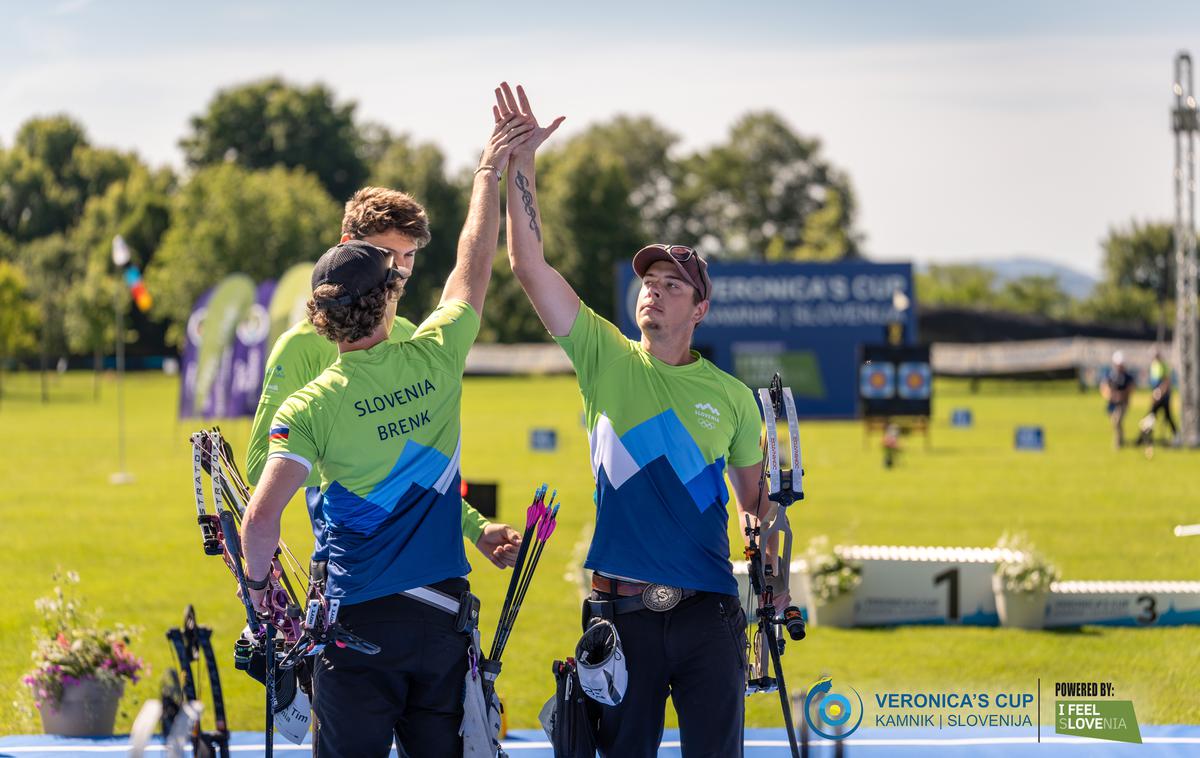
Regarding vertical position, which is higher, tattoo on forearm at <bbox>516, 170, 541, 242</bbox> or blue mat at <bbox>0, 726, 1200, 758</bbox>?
tattoo on forearm at <bbox>516, 170, 541, 242</bbox>

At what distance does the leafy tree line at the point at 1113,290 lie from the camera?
9181cm

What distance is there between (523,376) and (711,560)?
213ft

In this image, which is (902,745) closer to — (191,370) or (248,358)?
(248,358)

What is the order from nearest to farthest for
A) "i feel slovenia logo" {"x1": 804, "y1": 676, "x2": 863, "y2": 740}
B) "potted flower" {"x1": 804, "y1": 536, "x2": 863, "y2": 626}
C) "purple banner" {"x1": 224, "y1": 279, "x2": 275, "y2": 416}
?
"i feel slovenia logo" {"x1": 804, "y1": 676, "x2": 863, "y2": 740}, "potted flower" {"x1": 804, "y1": 536, "x2": 863, "y2": 626}, "purple banner" {"x1": 224, "y1": 279, "x2": 275, "y2": 416}

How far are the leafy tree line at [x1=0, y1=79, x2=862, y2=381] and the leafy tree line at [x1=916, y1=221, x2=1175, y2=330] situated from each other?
524 inches

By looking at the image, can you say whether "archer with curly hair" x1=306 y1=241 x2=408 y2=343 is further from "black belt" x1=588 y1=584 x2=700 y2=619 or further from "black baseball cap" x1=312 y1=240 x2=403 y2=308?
"black belt" x1=588 y1=584 x2=700 y2=619

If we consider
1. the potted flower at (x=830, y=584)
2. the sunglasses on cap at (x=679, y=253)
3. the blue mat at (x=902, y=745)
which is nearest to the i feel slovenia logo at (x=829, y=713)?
the blue mat at (x=902, y=745)

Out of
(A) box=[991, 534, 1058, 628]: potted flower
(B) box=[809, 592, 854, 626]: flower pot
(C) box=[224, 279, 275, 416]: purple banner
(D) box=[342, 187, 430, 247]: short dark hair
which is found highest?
(D) box=[342, 187, 430, 247]: short dark hair

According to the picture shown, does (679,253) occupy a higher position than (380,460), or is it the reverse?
(679,253)

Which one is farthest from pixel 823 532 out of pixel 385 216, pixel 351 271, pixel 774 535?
pixel 351 271

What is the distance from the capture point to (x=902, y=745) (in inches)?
266

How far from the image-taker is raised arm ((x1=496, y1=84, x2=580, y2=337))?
15.8ft

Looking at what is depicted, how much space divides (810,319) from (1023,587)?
29.2 metres

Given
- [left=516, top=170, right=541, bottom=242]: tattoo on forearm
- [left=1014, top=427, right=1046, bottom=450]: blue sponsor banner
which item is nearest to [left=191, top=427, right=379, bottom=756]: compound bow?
[left=516, top=170, right=541, bottom=242]: tattoo on forearm
